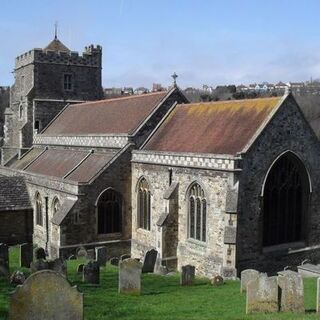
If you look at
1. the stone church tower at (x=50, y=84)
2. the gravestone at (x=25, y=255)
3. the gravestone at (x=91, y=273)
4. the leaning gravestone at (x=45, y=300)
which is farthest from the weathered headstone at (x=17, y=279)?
the stone church tower at (x=50, y=84)

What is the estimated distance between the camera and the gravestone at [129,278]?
14445 mm

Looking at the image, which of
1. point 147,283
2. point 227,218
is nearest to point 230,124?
point 227,218

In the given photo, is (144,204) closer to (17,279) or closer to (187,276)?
(187,276)

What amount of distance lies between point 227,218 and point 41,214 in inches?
480

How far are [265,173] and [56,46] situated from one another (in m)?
23.0

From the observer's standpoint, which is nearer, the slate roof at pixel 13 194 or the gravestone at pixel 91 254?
the gravestone at pixel 91 254

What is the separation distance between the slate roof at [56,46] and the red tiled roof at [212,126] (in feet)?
48.0

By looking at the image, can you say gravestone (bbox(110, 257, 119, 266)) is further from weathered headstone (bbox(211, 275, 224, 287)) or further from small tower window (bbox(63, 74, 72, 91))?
small tower window (bbox(63, 74, 72, 91))

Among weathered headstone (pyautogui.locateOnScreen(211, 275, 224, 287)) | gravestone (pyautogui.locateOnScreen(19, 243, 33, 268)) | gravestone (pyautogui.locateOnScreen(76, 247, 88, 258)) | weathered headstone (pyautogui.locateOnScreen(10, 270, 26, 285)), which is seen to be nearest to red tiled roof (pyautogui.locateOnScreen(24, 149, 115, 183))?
gravestone (pyautogui.locateOnScreen(76, 247, 88, 258))

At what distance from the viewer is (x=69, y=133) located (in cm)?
3116

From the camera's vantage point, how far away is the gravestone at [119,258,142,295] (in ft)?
47.4

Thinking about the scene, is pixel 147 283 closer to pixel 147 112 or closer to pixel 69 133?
pixel 147 112

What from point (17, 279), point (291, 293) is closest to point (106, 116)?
point (17, 279)

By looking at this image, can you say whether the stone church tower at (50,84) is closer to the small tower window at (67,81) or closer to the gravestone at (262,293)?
the small tower window at (67,81)
